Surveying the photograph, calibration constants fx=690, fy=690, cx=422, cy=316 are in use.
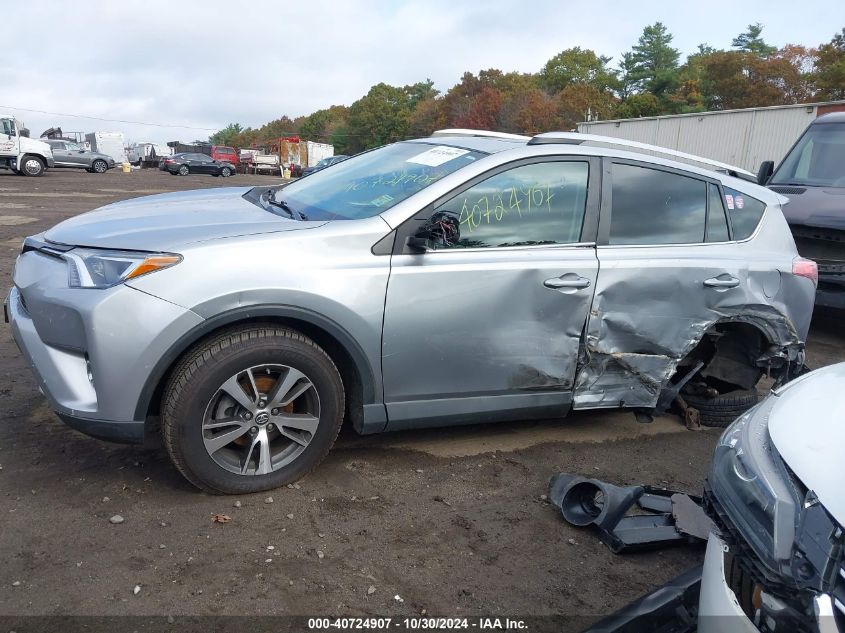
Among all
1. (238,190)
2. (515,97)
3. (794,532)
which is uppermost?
(515,97)

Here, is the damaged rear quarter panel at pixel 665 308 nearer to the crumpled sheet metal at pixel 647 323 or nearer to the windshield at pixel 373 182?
the crumpled sheet metal at pixel 647 323

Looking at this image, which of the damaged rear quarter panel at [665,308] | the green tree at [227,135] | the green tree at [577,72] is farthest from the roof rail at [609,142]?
the green tree at [227,135]

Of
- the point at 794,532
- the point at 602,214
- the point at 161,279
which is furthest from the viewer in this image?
the point at 602,214

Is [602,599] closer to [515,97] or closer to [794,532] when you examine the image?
[794,532]

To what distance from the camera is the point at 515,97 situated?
63.9 meters

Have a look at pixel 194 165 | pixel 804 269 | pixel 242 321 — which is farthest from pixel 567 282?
pixel 194 165

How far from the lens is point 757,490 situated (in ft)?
6.11

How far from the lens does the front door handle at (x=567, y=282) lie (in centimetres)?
359

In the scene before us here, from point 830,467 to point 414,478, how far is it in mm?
2178

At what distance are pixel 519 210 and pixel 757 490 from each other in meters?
2.09

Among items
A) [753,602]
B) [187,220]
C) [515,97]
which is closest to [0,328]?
[187,220]

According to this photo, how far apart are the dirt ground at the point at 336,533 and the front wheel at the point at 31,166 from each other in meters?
27.8

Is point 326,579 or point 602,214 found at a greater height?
point 602,214

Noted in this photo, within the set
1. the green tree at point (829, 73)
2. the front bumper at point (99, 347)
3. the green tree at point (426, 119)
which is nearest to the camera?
the front bumper at point (99, 347)
